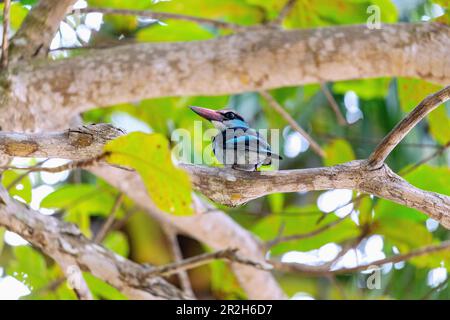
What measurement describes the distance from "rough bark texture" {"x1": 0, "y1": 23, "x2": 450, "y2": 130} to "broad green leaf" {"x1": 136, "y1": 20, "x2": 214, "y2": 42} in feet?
2.49

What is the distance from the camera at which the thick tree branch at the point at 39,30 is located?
2787mm

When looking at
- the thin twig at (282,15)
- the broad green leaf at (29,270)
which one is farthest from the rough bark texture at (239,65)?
the broad green leaf at (29,270)

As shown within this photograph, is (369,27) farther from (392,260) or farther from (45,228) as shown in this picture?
(45,228)

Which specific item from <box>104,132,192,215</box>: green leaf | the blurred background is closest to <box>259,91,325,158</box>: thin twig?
the blurred background

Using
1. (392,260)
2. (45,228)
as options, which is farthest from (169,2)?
(392,260)

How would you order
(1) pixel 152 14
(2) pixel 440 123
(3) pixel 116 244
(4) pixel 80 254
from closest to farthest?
1. (4) pixel 80 254
2. (1) pixel 152 14
3. (2) pixel 440 123
4. (3) pixel 116 244

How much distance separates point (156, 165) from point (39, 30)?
1.24 metres

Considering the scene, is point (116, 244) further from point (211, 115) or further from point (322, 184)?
point (322, 184)

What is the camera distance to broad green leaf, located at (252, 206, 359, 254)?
11.3 feet

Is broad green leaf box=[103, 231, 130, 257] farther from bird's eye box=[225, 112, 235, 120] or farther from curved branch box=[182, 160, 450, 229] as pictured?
curved branch box=[182, 160, 450, 229]

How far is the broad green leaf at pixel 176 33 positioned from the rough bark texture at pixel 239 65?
2.49 feet

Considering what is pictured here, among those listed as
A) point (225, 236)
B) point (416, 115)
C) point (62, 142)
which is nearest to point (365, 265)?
point (225, 236)

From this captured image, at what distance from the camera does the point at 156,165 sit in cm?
181
